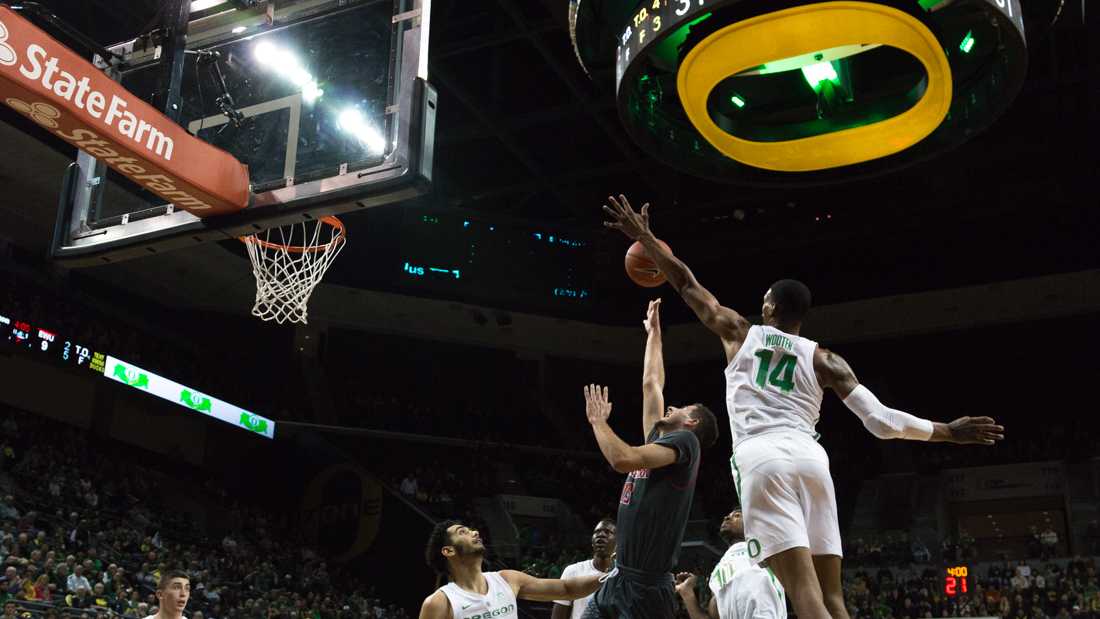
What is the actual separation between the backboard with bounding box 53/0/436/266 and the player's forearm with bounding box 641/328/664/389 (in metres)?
1.73

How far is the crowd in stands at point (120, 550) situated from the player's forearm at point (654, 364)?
10393 millimetres

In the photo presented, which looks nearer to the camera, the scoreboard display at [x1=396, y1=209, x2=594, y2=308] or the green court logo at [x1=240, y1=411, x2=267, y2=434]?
the scoreboard display at [x1=396, y1=209, x2=594, y2=308]

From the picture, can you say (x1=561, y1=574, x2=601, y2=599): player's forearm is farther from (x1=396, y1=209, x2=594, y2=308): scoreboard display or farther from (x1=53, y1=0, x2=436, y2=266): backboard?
(x1=396, y1=209, x2=594, y2=308): scoreboard display

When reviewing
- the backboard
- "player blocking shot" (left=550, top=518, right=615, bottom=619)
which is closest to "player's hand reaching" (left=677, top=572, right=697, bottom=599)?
"player blocking shot" (left=550, top=518, right=615, bottom=619)

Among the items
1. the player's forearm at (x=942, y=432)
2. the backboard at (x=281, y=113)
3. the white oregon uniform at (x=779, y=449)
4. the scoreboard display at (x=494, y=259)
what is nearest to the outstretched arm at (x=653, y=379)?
the white oregon uniform at (x=779, y=449)

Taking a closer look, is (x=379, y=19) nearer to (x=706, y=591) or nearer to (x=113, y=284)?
(x=706, y=591)

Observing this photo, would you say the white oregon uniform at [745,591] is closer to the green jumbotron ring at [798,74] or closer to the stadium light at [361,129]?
the stadium light at [361,129]

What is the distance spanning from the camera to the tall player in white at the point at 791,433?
159 inches

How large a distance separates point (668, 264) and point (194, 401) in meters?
18.8

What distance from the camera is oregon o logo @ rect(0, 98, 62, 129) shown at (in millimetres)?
6230

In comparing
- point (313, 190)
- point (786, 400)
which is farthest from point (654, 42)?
point (786, 400)

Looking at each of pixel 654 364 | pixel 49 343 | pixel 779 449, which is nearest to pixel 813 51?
pixel 654 364

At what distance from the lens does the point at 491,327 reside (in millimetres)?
26500

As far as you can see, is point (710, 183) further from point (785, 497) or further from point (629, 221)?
point (785, 497)
